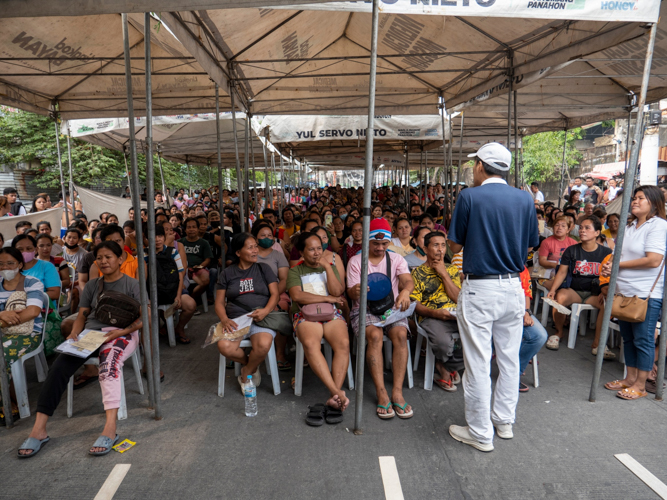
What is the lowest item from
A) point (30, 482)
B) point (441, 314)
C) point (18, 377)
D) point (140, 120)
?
point (30, 482)

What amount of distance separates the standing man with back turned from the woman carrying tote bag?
140 centimetres

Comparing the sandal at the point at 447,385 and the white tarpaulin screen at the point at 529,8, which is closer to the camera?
the white tarpaulin screen at the point at 529,8

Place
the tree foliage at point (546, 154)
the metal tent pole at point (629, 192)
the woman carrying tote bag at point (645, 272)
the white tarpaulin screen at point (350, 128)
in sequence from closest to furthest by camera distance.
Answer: the metal tent pole at point (629, 192) → the woman carrying tote bag at point (645, 272) → the white tarpaulin screen at point (350, 128) → the tree foliage at point (546, 154)

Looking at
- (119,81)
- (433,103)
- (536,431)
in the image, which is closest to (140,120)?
(119,81)

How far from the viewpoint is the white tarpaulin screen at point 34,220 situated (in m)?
6.56

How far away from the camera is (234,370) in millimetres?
4441

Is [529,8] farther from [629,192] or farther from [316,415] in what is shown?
[316,415]

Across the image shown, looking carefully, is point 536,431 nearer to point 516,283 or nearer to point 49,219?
point 516,283

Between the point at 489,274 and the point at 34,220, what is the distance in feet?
25.0

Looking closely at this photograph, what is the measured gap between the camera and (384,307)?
12.2 feet

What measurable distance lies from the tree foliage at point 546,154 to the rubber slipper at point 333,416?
30584 mm

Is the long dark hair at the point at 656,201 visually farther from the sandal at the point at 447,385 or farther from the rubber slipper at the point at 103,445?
the rubber slipper at the point at 103,445

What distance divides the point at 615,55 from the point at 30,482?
25.2 feet

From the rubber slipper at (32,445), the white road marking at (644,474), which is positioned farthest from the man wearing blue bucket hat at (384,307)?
the rubber slipper at (32,445)
